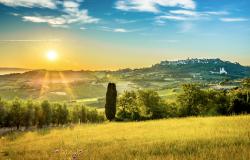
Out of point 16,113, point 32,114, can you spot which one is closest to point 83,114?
point 32,114

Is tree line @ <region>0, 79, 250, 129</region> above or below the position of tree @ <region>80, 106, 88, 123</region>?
above

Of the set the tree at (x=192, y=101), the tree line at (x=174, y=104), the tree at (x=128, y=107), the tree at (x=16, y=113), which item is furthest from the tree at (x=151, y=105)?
the tree at (x=16, y=113)

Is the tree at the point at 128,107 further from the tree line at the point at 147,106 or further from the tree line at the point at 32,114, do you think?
the tree line at the point at 32,114

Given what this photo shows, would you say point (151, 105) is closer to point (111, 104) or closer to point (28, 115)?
point (111, 104)

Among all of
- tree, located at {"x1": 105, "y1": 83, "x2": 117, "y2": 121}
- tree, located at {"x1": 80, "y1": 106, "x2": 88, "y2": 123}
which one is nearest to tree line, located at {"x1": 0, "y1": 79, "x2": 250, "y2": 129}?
tree, located at {"x1": 105, "y1": 83, "x2": 117, "y2": 121}

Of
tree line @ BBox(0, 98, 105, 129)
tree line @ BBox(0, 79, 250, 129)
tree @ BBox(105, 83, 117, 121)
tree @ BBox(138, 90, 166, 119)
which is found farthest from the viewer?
tree @ BBox(105, 83, 117, 121)

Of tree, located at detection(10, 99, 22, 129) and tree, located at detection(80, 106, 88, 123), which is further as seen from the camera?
tree, located at detection(80, 106, 88, 123)

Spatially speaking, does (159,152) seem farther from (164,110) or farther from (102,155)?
(164,110)

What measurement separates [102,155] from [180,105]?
71414 mm

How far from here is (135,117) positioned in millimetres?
84750

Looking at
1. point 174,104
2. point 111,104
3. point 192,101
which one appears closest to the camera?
point 192,101

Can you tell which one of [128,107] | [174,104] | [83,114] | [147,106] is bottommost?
[83,114]

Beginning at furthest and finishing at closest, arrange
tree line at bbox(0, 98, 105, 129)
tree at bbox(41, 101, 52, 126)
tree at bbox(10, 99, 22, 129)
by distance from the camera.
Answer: tree at bbox(41, 101, 52, 126)
tree at bbox(10, 99, 22, 129)
tree line at bbox(0, 98, 105, 129)

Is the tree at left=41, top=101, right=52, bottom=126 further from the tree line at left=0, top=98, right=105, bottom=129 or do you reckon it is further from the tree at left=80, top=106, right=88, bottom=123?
the tree at left=80, top=106, right=88, bottom=123
